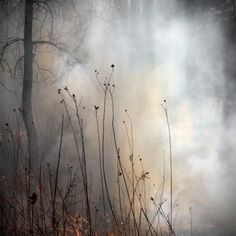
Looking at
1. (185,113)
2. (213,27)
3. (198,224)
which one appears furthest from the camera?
(185,113)

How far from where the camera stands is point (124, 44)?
1224cm

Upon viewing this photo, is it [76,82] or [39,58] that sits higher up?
[39,58]

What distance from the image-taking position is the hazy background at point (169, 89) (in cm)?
887

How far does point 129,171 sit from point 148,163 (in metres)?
0.68

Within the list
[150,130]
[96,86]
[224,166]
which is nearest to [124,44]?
[96,86]

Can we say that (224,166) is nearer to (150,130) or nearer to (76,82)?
(150,130)

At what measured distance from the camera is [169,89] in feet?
37.7

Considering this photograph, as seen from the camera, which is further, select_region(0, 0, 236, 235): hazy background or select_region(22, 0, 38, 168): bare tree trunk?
select_region(0, 0, 236, 235): hazy background

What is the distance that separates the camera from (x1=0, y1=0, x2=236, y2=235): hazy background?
29.1 ft

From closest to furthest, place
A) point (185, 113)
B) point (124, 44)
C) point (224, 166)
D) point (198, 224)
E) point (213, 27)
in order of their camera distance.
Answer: point (198, 224)
point (224, 166)
point (213, 27)
point (185, 113)
point (124, 44)

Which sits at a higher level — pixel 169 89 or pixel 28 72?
pixel 169 89

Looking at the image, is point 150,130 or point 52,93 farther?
point 52,93

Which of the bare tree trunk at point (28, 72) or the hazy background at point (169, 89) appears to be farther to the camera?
the hazy background at point (169, 89)

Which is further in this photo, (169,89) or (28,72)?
(169,89)
